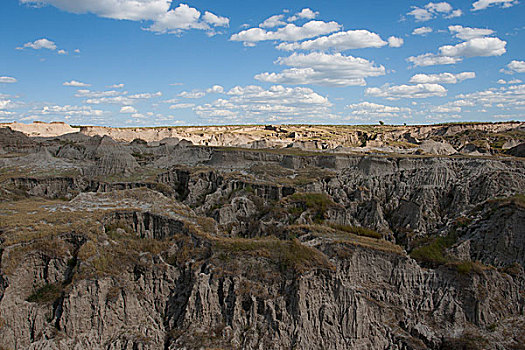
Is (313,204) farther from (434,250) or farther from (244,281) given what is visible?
(244,281)

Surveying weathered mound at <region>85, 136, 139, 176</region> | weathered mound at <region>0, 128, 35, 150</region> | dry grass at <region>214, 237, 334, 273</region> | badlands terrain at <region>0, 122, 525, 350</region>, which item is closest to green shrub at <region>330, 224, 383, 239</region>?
badlands terrain at <region>0, 122, 525, 350</region>

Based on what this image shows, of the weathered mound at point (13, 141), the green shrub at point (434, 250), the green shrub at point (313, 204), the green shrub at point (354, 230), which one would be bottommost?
the green shrub at point (434, 250)

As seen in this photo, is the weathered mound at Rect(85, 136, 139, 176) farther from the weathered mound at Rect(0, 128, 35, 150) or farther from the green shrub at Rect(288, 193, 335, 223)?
the green shrub at Rect(288, 193, 335, 223)

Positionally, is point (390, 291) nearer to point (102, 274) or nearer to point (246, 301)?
point (246, 301)

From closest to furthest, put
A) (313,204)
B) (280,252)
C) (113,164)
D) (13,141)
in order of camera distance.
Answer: (280,252) → (313,204) → (113,164) → (13,141)

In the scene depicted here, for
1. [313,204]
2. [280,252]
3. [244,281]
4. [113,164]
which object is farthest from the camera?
[113,164]

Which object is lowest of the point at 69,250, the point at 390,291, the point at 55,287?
the point at 390,291

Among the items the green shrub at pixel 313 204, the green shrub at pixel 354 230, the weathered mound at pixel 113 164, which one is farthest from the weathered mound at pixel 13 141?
the green shrub at pixel 354 230

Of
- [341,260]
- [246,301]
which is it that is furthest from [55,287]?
[341,260]

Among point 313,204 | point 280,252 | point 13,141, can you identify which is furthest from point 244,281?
point 13,141

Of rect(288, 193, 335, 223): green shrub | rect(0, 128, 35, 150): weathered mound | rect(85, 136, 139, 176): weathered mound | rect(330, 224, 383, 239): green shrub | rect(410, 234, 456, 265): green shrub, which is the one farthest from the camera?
rect(0, 128, 35, 150): weathered mound

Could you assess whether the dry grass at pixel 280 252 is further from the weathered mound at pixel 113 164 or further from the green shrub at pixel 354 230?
the weathered mound at pixel 113 164
